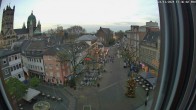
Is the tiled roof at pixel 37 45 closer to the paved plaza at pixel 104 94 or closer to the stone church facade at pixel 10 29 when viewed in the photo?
the stone church facade at pixel 10 29

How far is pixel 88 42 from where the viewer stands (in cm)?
168

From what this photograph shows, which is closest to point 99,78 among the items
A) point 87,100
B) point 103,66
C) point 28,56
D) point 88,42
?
Answer: point 103,66

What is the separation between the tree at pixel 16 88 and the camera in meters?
1.39

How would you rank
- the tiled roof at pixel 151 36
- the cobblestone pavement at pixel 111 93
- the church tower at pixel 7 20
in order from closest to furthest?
the tiled roof at pixel 151 36 → the church tower at pixel 7 20 → the cobblestone pavement at pixel 111 93

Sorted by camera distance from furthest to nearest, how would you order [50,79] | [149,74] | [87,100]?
[87,100], [50,79], [149,74]

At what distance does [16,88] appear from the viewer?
141 cm

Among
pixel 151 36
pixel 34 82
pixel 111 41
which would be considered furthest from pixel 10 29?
pixel 151 36

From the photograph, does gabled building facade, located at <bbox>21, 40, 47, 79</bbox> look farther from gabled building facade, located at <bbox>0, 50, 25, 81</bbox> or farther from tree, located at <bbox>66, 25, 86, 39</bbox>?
tree, located at <bbox>66, 25, 86, 39</bbox>

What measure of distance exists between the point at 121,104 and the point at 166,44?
68cm

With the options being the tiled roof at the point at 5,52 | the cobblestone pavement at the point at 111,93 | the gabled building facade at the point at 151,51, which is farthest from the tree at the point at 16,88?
the gabled building facade at the point at 151,51

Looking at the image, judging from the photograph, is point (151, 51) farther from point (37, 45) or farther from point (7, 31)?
point (7, 31)

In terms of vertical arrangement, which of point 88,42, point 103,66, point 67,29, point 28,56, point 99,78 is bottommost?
point 99,78

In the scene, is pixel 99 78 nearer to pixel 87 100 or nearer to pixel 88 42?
pixel 87 100

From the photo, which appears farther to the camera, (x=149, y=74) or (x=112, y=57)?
(x=112, y=57)
